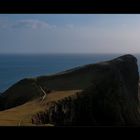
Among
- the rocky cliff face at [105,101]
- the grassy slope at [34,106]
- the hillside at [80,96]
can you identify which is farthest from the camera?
the hillside at [80,96]

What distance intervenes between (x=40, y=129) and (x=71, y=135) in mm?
146

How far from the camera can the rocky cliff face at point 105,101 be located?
2.70 metres

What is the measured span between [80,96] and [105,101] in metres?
0.26

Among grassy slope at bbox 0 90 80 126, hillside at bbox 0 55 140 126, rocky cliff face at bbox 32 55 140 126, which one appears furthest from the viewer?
hillside at bbox 0 55 140 126

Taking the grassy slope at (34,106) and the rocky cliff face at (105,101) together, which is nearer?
the grassy slope at (34,106)

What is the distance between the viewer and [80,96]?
10.4 feet

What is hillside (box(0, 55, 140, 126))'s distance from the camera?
2.80 m

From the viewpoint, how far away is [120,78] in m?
4.32

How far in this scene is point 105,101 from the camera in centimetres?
318

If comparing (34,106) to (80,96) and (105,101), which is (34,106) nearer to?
(80,96)

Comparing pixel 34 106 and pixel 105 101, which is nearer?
pixel 34 106

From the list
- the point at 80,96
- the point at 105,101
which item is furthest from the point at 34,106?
the point at 105,101

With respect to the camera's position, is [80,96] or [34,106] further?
[80,96]

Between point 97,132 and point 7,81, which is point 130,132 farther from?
point 7,81
